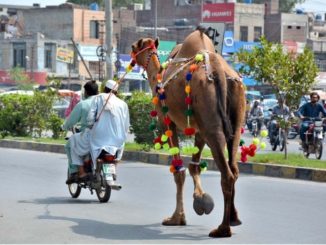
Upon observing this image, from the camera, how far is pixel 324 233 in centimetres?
943

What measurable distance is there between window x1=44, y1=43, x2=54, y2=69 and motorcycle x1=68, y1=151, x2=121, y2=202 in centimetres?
6216

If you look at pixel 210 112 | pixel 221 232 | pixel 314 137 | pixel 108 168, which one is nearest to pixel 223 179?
pixel 221 232

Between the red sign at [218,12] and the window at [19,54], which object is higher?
the red sign at [218,12]

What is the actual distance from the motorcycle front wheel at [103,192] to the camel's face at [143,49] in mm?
1785

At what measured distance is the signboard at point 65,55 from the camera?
243 feet

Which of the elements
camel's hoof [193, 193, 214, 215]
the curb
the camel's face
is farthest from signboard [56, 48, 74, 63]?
camel's hoof [193, 193, 214, 215]

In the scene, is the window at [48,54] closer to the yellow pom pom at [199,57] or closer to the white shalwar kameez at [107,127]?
the white shalwar kameez at [107,127]

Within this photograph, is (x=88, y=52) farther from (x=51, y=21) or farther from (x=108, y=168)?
(x=108, y=168)

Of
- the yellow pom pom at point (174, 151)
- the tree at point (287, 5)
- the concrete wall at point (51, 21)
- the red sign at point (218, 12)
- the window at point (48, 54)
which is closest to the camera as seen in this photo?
the yellow pom pom at point (174, 151)

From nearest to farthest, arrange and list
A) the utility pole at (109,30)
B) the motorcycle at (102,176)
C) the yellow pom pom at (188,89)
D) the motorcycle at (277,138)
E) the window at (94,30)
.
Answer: the yellow pom pom at (188,89) < the motorcycle at (102,176) < the utility pole at (109,30) < the motorcycle at (277,138) < the window at (94,30)

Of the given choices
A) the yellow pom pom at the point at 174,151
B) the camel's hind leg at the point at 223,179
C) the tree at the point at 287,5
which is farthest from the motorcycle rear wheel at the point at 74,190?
the tree at the point at 287,5

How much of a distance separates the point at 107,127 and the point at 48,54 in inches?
2478

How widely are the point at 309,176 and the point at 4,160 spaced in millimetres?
Result: 7005

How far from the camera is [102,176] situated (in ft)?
39.3
